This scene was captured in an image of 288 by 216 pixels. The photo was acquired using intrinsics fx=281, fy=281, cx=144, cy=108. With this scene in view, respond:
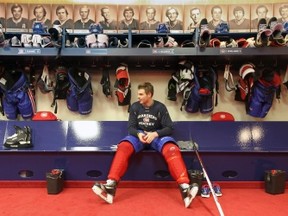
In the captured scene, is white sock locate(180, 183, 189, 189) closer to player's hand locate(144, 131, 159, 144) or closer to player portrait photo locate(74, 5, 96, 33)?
player's hand locate(144, 131, 159, 144)

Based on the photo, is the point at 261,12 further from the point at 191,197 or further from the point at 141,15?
the point at 191,197

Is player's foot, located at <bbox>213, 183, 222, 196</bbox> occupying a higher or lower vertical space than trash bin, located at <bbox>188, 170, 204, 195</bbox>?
lower

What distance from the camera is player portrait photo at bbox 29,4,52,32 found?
347cm

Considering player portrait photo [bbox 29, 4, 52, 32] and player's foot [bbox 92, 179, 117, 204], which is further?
player portrait photo [bbox 29, 4, 52, 32]

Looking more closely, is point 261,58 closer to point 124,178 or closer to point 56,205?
point 124,178

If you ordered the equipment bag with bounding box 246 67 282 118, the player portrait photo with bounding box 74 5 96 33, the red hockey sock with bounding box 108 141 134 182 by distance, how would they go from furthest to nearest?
the player portrait photo with bounding box 74 5 96 33 < the equipment bag with bounding box 246 67 282 118 < the red hockey sock with bounding box 108 141 134 182

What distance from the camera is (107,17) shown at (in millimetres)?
3480

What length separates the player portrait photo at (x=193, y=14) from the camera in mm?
3488

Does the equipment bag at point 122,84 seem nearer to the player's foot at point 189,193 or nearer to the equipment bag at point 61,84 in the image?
the equipment bag at point 61,84

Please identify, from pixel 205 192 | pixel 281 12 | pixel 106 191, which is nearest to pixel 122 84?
pixel 106 191

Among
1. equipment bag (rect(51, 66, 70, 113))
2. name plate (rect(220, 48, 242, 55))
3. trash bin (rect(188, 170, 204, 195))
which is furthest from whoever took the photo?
equipment bag (rect(51, 66, 70, 113))

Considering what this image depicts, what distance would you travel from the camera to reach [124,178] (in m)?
2.89

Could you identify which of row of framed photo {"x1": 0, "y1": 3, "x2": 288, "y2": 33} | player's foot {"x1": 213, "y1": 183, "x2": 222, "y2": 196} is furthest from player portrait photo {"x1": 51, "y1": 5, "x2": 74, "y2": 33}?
player's foot {"x1": 213, "y1": 183, "x2": 222, "y2": 196}

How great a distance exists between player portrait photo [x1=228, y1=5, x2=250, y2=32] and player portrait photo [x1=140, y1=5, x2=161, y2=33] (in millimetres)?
894
